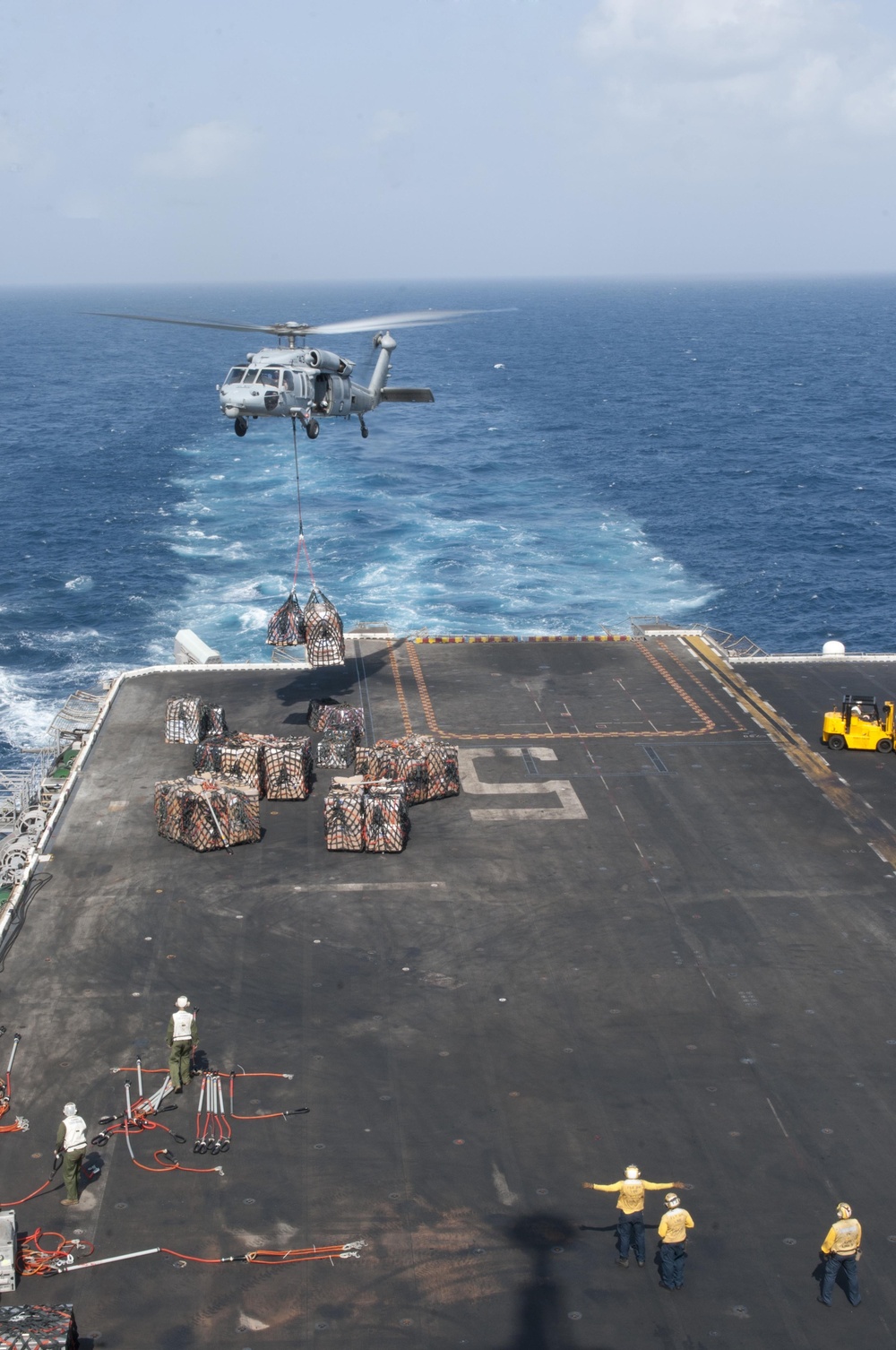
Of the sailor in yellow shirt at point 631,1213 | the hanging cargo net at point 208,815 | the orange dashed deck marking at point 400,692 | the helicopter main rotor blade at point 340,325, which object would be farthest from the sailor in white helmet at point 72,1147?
the orange dashed deck marking at point 400,692

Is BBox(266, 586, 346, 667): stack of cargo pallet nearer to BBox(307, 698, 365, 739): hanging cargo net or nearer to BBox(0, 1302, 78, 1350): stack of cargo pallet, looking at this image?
BBox(307, 698, 365, 739): hanging cargo net

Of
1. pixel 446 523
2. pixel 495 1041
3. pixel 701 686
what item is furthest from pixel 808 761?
pixel 446 523

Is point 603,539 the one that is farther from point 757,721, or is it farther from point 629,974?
point 629,974

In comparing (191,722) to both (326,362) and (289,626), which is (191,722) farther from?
(326,362)

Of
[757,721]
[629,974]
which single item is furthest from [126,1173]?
[757,721]

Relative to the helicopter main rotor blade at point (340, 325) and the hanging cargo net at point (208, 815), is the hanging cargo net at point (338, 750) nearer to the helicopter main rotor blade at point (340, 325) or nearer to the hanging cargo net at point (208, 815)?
the hanging cargo net at point (208, 815)

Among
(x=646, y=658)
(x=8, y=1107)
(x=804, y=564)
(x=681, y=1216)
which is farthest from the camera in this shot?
(x=804, y=564)
